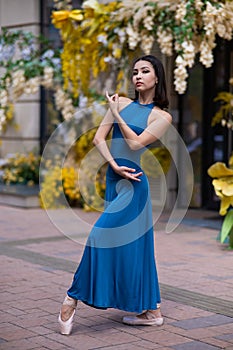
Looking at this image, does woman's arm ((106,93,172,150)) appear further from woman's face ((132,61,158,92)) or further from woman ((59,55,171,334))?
woman's face ((132,61,158,92))

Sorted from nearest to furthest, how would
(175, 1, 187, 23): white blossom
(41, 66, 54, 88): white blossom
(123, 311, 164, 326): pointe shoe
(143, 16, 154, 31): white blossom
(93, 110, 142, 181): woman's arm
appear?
(93, 110, 142, 181): woman's arm → (123, 311, 164, 326): pointe shoe → (175, 1, 187, 23): white blossom → (143, 16, 154, 31): white blossom → (41, 66, 54, 88): white blossom

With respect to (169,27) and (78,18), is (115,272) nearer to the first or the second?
(169,27)

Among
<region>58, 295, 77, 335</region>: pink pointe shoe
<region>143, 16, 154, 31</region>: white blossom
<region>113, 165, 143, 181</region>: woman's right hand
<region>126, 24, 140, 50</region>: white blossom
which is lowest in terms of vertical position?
<region>58, 295, 77, 335</region>: pink pointe shoe

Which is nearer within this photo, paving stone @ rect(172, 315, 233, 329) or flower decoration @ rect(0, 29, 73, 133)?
paving stone @ rect(172, 315, 233, 329)

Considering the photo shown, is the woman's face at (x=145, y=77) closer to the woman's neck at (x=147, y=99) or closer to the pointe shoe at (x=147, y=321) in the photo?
the woman's neck at (x=147, y=99)

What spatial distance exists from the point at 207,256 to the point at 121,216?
298 cm

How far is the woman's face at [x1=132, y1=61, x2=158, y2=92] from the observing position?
508 centimetres

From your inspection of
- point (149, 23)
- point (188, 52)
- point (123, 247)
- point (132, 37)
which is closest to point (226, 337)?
point (123, 247)

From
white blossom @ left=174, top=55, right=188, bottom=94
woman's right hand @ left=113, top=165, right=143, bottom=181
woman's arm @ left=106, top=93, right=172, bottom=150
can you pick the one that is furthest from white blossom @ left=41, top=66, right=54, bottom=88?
woman's right hand @ left=113, top=165, right=143, bottom=181

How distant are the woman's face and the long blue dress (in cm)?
12

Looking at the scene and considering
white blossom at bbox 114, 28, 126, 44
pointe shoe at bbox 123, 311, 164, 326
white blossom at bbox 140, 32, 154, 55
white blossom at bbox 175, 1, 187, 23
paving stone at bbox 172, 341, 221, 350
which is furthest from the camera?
white blossom at bbox 114, 28, 126, 44

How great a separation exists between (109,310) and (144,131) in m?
1.44

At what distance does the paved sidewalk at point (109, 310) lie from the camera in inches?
190

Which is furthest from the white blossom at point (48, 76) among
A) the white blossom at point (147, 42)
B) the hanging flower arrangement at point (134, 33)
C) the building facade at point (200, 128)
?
the white blossom at point (147, 42)
